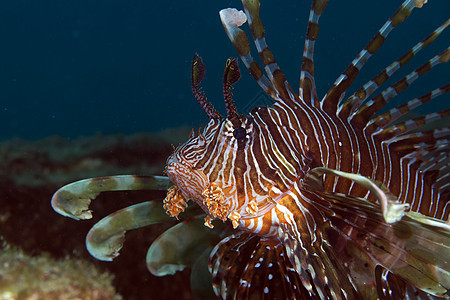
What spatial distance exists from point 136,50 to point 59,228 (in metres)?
49.3

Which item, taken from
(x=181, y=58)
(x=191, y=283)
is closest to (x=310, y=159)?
(x=191, y=283)

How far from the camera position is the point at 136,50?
48375 millimetres

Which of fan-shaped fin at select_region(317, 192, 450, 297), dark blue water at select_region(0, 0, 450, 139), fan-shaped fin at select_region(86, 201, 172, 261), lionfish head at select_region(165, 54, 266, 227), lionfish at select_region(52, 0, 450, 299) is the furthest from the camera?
dark blue water at select_region(0, 0, 450, 139)

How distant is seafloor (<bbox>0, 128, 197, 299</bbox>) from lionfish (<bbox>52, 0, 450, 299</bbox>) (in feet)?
0.65

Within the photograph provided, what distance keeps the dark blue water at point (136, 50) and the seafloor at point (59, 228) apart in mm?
26703

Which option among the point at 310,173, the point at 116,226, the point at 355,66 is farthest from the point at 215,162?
the point at 355,66

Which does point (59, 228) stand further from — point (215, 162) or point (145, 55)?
point (145, 55)

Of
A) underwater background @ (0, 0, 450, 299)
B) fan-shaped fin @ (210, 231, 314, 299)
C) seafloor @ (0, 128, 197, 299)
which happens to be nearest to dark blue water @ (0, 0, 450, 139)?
underwater background @ (0, 0, 450, 299)

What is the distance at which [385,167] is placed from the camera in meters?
2.49

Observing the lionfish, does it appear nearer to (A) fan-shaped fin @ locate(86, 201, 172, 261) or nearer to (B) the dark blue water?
(A) fan-shaped fin @ locate(86, 201, 172, 261)

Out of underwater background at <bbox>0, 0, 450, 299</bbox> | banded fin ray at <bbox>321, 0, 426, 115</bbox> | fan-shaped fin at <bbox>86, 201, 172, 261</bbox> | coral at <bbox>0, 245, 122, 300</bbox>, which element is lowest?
coral at <bbox>0, 245, 122, 300</bbox>

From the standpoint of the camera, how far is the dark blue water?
3528 centimetres

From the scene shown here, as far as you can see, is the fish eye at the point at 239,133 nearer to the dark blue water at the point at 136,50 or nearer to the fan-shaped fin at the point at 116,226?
the fan-shaped fin at the point at 116,226

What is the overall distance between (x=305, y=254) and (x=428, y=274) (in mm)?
591
